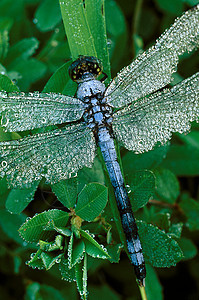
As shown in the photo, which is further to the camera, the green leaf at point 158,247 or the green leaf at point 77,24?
Result: the green leaf at point 77,24

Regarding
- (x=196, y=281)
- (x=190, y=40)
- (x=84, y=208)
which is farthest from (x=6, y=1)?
(x=196, y=281)

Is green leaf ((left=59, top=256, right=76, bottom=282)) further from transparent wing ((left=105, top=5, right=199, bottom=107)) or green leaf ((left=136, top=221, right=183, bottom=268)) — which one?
transparent wing ((left=105, top=5, right=199, bottom=107))

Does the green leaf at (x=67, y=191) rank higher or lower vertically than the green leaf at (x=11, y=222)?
lower

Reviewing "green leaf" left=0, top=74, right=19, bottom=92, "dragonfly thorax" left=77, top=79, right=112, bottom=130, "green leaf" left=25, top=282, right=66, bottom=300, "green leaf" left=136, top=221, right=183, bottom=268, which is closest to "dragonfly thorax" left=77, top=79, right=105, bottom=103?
"dragonfly thorax" left=77, top=79, right=112, bottom=130

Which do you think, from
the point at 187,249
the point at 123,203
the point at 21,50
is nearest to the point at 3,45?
the point at 21,50

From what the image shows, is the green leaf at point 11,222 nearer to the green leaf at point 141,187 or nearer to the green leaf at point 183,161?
the green leaf at point 141,187

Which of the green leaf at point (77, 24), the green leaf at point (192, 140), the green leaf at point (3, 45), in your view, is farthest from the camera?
the green leaf at point (192, 140)

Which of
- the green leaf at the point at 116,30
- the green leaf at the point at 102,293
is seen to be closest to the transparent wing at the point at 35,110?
the green leaf at the point at 116,30
